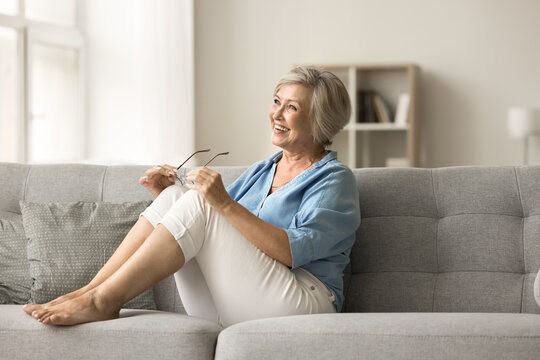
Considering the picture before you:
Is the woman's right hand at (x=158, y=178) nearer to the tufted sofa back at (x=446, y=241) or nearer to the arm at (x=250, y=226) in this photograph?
the arm at (x=250, y=226)

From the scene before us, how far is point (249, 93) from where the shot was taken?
660cm

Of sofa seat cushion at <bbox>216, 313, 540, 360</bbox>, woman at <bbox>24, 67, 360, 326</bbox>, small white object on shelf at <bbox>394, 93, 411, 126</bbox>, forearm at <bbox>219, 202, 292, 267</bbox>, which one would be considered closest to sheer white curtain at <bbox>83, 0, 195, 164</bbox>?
small white object on shelf at <bbox>394, 93, 411, 126</bbox>

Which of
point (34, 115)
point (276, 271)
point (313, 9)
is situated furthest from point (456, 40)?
point (276, 271)

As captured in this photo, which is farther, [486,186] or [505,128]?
[505,128]

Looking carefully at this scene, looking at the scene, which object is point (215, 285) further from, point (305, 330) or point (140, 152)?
point (140, 152)

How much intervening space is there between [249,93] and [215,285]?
179 inches

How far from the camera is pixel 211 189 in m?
2.16

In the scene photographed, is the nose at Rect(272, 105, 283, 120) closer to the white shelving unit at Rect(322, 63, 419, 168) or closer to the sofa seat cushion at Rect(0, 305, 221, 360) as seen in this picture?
the sofa seat cushion at Rect(0, 305, 221, 360)

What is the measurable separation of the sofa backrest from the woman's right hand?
1.03 feet

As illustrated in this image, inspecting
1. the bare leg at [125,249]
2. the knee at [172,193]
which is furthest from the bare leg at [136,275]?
the knee at [172,193]

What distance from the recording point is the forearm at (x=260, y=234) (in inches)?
84.8

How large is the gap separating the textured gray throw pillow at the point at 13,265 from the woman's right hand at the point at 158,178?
458 mm

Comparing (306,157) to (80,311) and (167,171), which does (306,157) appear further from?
(80,311)

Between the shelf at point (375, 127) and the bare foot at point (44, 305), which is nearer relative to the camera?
the bare foot at point (44, 305)
